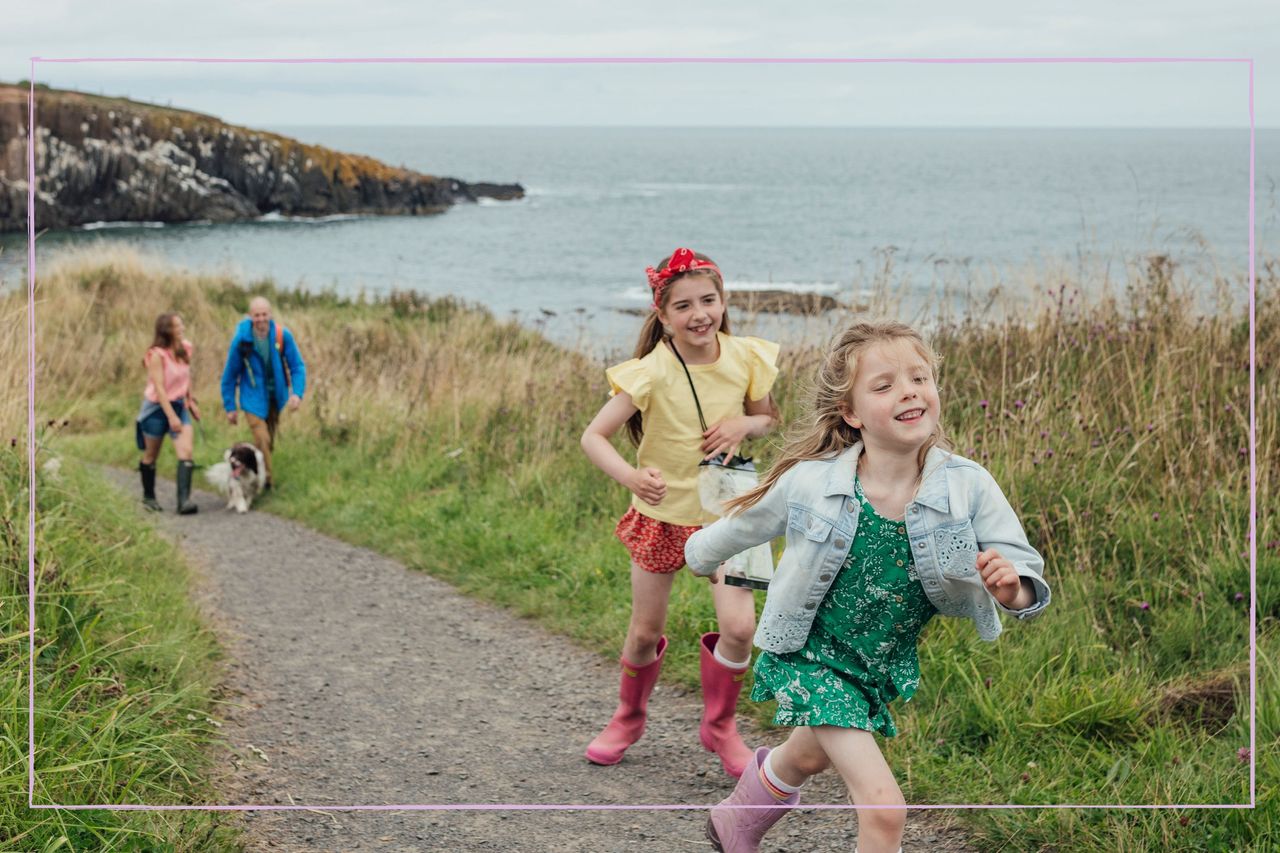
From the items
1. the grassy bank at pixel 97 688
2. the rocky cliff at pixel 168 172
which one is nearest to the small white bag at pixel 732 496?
the grassy bank at pixel 97 688

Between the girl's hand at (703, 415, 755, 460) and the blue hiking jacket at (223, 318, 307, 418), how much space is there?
6.47m

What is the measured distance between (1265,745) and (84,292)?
62.5 ft

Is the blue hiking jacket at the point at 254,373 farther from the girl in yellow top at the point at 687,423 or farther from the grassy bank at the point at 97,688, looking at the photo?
the girl in yellow top at the point at 687,423

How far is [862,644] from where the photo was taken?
120 inches

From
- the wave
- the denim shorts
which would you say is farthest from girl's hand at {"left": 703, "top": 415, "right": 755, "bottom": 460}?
the wave

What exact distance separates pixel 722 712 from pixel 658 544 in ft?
2.15

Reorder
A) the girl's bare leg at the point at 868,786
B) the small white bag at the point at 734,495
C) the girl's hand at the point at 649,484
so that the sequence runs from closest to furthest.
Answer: the girl's bare leg at the point at 868,786, the girl's hand at the point at 649,484, the small white bag at the point at 734,495

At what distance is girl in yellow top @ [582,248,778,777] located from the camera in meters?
4.03

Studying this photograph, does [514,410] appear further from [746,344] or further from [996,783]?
[996,783]

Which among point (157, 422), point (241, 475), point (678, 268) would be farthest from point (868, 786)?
point (157, 422)

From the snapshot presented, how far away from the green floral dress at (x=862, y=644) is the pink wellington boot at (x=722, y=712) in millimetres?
1101

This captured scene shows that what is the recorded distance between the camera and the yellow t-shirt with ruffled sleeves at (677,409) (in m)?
4.08

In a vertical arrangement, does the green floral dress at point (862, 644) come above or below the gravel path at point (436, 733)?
above

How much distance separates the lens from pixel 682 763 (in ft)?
14.7
